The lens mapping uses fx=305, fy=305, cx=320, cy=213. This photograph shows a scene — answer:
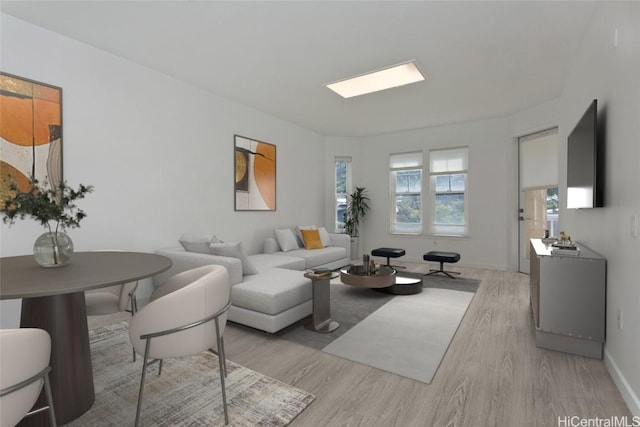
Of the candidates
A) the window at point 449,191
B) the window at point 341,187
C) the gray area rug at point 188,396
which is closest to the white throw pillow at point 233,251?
the gray area rug at point 188,396

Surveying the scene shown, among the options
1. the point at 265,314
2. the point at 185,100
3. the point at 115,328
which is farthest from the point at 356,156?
the point at 115,328

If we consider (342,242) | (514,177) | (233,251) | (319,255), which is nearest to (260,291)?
(233,251)

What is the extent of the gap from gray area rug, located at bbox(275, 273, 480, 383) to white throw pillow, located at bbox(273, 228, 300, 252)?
1.34 meters

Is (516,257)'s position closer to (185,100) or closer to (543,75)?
(543,75)

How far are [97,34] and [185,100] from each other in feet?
4.04

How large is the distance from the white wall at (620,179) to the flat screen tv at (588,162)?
0.25ft

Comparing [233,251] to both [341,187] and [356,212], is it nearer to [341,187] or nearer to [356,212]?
[356,212]

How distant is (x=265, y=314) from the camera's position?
2.84 meters

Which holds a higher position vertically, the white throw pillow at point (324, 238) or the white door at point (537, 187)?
the white door at point (537, 187)

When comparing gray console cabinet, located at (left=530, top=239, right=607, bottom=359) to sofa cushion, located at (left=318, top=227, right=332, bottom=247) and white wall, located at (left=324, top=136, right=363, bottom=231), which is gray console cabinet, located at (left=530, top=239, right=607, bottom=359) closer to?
sofa cushion, located at (left=318, top=227, right=332, bottom=247)

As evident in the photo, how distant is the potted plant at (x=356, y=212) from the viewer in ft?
23.4

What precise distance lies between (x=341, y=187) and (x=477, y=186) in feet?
9.71

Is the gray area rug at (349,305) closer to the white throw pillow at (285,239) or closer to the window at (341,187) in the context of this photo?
the white throw pillow at (285,239)

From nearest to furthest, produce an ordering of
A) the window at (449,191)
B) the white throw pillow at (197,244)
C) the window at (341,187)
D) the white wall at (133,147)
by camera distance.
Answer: the white wall at (133,147), the white throw pillow at (197,244), the window at (449,191), the window at (341,187)
